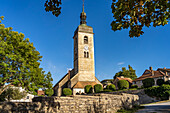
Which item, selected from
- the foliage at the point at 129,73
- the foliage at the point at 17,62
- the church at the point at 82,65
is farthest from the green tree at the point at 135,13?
the foliage at the point at 129,73

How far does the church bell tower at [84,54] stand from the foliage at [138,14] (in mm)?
37265

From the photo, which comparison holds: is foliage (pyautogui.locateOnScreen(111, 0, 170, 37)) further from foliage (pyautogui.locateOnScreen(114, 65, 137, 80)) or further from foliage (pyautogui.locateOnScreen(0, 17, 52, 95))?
foliage (pyautogui.locateOnScreen(114, 65, 137, 80))

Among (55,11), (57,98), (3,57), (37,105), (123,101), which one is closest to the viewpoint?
(55,11)

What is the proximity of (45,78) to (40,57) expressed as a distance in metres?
3.07

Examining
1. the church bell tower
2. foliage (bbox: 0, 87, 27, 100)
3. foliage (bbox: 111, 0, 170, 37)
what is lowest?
foliage (bbox: 0, 87, 27, 100)

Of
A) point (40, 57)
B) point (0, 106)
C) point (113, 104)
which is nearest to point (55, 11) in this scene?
point (0, 106)

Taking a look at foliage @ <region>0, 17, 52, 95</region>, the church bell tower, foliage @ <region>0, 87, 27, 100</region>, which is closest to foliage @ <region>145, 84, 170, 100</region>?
foliage @ <region>0, 17, 52, 95</region>

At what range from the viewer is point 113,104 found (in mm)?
11000

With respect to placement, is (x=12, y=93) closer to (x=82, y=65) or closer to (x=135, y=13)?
(x=82, y=65)

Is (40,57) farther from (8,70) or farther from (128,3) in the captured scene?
(128,3)

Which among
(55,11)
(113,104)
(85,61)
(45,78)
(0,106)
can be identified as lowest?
(113,104)

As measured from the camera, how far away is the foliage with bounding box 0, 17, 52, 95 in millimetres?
16031

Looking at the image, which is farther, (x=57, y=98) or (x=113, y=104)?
(x=113, y=104)

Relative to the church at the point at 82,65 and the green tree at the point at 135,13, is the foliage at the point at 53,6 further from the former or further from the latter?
the church at the point at 82,65
